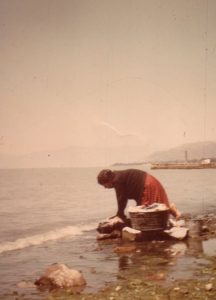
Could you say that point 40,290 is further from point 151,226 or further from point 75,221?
point 75,221

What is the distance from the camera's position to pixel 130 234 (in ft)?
26.8

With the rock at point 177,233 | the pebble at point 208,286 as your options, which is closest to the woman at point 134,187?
the rock at point 177,233

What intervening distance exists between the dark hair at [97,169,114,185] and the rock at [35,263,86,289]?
280cm

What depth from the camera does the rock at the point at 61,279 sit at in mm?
5566

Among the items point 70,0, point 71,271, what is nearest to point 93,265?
point 71,271

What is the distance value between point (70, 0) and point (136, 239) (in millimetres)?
4994

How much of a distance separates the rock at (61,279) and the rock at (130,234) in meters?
2.57

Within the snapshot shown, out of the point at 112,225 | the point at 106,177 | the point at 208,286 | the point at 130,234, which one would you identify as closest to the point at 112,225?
the point at 112,225

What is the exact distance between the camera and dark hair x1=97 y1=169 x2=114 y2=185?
834cm

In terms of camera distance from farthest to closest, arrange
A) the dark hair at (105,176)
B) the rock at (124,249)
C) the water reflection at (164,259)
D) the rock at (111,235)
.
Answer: the rock at (111,235) < the dark hair at (105,176) < the rock at (124,249) < the water reflection at (164,259)

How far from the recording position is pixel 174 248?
748 centimetres

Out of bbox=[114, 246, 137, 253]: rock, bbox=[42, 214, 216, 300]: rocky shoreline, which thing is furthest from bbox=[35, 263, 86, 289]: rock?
bbox=[114, 246, 137, 253]: rock

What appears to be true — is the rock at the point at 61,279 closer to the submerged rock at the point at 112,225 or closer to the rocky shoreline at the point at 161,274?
the rocky shoreline at the point at 161,274

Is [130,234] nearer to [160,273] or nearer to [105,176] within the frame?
[105,176]
